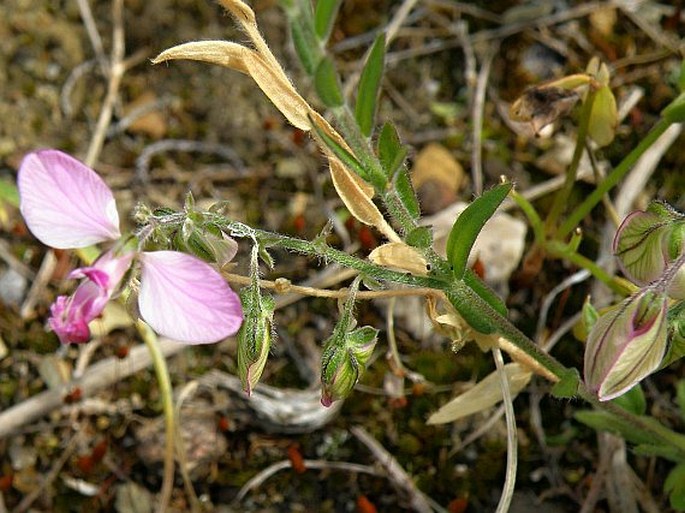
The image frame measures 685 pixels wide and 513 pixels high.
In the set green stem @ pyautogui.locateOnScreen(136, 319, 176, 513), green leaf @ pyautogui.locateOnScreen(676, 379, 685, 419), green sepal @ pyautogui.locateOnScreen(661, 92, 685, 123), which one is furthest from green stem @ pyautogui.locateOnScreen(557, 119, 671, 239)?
green stem @ pyautogui.locateOnScreen(136, 319, 176, 513)

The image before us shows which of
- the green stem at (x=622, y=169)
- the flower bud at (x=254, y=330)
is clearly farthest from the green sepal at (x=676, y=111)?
the flower bud at (x=254, y=330)

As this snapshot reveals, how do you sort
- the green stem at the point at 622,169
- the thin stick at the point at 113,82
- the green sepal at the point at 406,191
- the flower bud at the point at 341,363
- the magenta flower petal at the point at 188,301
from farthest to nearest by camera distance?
the thin stick at the point at 113,82, the green stem at the point at 622,169, the green sepal at the point at 406,191, the flower bud at the point at 341,363, the magenta flower petal at the point at 188,301

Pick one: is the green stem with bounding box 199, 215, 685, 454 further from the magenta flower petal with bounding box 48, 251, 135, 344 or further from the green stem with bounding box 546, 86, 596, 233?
the green stem with bounding box 546, 86, 596, 233

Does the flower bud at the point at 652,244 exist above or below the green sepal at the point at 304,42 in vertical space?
below

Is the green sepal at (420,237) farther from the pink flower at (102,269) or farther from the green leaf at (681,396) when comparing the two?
the green leaf at (681,396)

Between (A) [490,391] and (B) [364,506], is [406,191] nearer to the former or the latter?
(A) [490,391]

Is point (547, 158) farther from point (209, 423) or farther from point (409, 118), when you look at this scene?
point (209, 423)

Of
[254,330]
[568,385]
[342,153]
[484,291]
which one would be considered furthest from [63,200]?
[568,385]
